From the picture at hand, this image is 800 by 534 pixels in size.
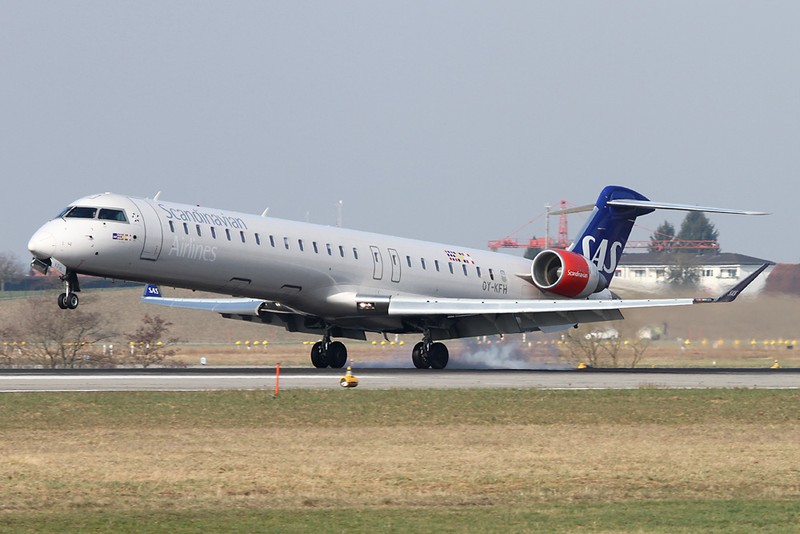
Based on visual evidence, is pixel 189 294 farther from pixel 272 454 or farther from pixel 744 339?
pixel 272 454

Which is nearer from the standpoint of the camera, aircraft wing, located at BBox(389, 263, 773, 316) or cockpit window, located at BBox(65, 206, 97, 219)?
cockpit window, located at BBox(65, 206, 97, 219)

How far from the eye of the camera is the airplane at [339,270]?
3072cm

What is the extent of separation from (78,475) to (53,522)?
2.65 m

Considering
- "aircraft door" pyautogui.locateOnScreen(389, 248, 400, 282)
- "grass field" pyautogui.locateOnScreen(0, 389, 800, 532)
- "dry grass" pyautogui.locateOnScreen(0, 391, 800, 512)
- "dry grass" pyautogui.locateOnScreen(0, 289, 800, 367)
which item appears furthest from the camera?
"dry grass" pyautogui.locateOnScreen(0, 289, 800, 367)

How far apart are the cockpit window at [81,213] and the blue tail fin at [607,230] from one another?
57.8ft

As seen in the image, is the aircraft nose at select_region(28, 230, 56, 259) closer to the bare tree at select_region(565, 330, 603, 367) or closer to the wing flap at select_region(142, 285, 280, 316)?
the wing flap at select_region(142, 285, 280, 316)

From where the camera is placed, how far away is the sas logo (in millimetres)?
41500

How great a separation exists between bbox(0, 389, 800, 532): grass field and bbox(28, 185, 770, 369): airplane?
7.39 metres

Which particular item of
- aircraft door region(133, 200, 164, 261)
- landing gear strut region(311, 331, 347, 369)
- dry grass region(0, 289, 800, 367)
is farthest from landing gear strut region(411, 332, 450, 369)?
aircraft door region(133, 200, 164, 261)

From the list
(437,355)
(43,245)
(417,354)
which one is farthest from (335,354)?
(43,245)

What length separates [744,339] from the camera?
133ft

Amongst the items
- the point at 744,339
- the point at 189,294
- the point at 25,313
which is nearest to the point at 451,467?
the point at 744,339

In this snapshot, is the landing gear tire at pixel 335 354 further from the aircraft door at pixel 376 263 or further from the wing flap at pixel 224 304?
the aircraft door at pixel 376 263

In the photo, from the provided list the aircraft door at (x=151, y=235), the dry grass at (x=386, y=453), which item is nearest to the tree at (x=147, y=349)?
the aircraft door at (x=151, y=235)
